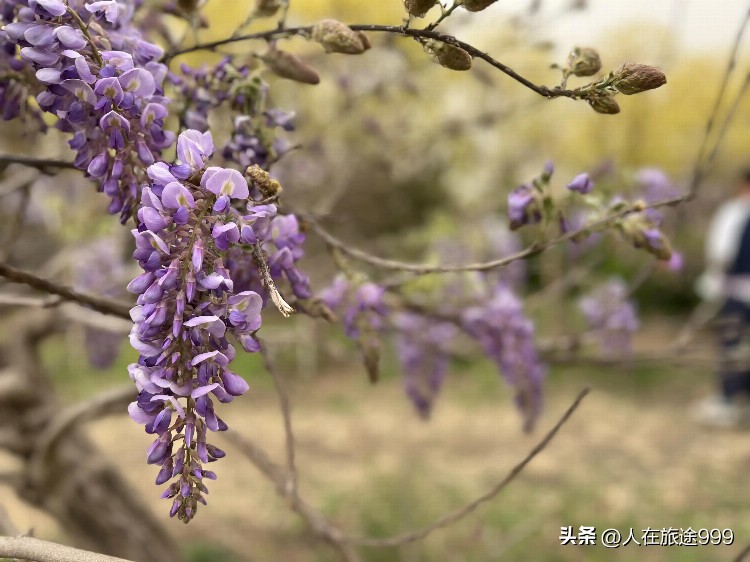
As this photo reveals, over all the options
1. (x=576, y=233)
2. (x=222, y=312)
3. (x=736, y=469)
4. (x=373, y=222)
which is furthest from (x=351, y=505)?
(x=373, y=222)

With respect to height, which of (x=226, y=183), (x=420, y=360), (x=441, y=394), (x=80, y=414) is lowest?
(x=441, y=394)

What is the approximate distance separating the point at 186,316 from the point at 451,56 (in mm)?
380

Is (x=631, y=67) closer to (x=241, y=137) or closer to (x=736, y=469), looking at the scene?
(x=241, y=137)

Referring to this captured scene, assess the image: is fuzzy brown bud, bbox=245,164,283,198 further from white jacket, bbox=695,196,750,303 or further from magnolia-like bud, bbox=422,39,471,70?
white jacket, bbox=695,196,750,303

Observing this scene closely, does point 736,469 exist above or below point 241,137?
below

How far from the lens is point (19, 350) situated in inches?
105

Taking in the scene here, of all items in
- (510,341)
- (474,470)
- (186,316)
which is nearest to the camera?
(186,316)

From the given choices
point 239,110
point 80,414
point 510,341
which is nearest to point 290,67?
point 239,110

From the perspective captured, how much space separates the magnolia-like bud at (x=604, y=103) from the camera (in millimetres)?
739

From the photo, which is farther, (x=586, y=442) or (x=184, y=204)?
(x=586, y=442)

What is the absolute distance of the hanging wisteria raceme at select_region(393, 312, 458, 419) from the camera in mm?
2998

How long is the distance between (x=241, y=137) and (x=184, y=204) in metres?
0.32

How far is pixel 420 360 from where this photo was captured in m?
3.23

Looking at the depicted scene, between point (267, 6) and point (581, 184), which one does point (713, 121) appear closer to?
point (581, 184)
